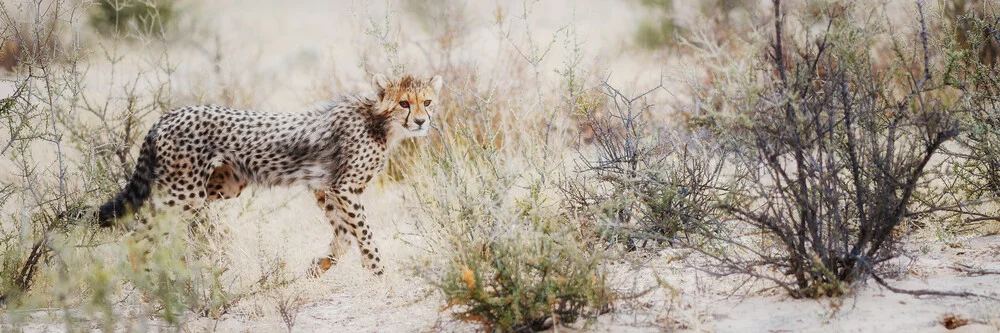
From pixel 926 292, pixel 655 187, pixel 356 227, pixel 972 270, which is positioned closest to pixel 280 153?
pixel 356 227

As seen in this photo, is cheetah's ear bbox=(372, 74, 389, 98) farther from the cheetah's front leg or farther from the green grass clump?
the green grass clump

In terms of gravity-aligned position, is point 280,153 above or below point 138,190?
above

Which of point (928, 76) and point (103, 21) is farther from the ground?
point (928, 76)

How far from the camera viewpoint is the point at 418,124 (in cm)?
436

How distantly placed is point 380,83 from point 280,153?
643mm

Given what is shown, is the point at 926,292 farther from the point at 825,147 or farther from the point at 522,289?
the point at 522,289

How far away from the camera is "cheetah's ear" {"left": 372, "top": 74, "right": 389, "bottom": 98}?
4.44m

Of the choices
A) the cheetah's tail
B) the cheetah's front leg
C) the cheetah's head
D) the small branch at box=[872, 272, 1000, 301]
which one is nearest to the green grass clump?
the small branch at box=[872, 272, 1000, 301]

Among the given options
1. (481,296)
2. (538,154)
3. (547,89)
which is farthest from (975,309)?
(547,89)

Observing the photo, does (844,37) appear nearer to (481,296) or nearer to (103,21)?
(481,296)

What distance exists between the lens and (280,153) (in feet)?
15.0

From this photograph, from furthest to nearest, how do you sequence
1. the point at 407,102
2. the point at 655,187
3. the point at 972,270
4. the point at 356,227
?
the point at 356,227 < the point at 407,102 < the point at 655,187 < the point at 972,270

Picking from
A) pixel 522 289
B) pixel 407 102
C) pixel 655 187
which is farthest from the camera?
pixel 407 102

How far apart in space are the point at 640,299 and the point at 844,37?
1.20 m
